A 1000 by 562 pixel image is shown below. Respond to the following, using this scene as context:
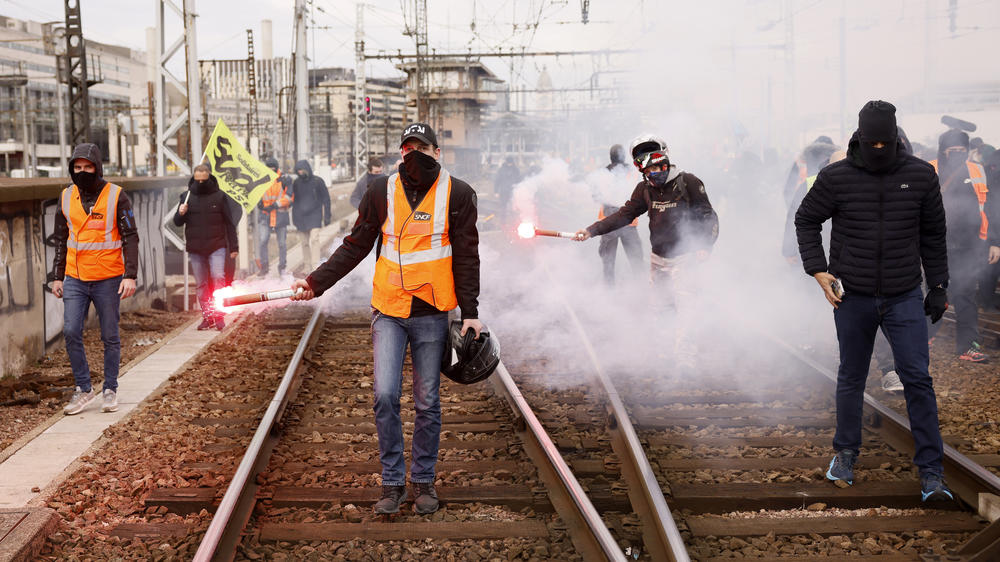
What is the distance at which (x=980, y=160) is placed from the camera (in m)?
11.2

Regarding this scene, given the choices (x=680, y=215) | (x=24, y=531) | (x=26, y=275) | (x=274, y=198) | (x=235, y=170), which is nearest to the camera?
(x=24, y=531)

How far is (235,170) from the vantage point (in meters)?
12.4

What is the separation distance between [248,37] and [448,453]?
1575 inches

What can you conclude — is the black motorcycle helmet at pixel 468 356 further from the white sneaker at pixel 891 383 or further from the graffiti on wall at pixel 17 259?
the graffiti on wall at pixel 17 259

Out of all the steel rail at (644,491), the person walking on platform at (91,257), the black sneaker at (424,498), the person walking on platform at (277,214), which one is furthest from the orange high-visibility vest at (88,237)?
the person walking on platform at (277,214)

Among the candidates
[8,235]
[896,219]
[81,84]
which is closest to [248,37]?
[81,84]

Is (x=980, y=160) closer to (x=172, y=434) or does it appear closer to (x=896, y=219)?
(x=896, y=219)

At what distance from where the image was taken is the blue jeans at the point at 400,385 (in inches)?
190

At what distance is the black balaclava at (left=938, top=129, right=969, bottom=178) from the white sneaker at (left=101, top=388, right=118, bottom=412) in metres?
7.39

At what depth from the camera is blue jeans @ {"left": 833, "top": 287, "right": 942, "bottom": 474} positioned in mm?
4859

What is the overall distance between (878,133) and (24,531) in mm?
4479

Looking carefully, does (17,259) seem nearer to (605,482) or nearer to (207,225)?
(207,225)

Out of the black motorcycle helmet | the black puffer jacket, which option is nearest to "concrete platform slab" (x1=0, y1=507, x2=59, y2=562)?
the black motorcycle helmet

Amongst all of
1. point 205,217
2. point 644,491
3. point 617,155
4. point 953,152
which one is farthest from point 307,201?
point 644,491
